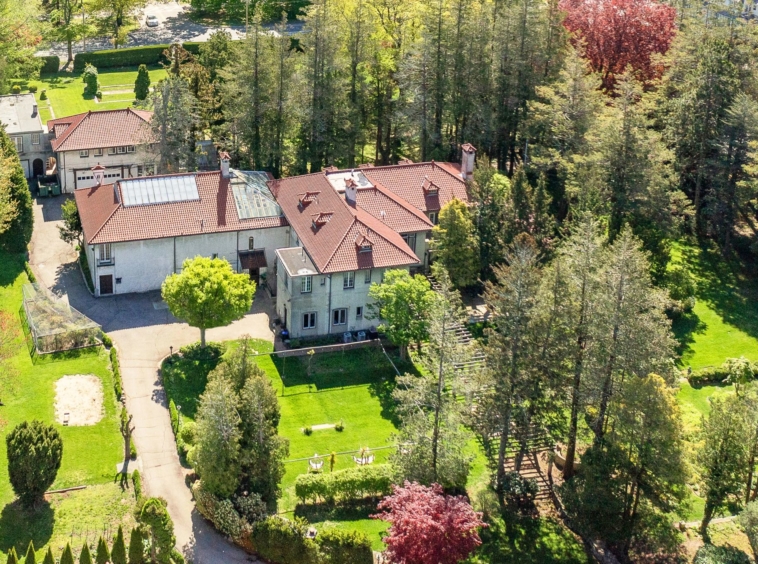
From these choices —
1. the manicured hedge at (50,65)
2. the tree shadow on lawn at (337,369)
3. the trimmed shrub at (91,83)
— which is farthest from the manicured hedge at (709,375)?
the manicured hedge at (50,65)

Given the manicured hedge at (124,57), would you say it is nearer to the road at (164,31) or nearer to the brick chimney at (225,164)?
the road at (164,31)

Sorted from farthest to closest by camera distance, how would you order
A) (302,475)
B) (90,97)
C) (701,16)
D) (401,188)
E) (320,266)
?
(90,97) → (701,16) → (401,188) → (320,266) → (302,475)

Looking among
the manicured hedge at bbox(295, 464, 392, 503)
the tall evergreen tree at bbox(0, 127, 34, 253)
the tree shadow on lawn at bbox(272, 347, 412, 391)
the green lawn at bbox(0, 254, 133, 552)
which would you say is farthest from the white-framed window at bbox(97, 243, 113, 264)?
the manicured hedge at bbox(295, 464, 392, 503)

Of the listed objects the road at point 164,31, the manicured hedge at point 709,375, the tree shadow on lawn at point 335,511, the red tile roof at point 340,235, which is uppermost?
the road at point 164,31

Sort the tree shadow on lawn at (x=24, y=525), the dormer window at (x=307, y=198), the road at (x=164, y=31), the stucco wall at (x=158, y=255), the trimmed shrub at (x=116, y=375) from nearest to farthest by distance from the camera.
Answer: the tree shadow on lawn at (x=24, y=525)
the trimmed shrub at (x=116, y=375)
the stucco wall at (x=158, y=255)
the dormer window at (x=307, y=198)
the road at (x=164, y=31)

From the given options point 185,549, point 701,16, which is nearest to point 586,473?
point 185,549

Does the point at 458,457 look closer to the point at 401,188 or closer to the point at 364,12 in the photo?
the point at 401,188

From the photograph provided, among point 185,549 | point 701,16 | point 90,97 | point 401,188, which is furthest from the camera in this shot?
point 90,97
